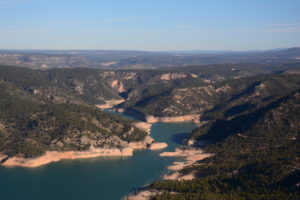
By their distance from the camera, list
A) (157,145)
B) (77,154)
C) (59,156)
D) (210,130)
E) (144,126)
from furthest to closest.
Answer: (144,126), (210,130), (157,145), (77,154), (59,156)

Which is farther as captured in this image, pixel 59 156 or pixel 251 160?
pixel 59 156

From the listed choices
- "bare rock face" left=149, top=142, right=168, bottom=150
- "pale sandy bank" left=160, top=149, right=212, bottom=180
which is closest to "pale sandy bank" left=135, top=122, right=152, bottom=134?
"bare rock face" left=149, top=142, right=168, bottom=150

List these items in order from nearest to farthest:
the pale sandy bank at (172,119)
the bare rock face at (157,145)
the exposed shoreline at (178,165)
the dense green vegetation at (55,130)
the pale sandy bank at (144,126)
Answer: the exposed shoreline at (178,165), the dense green vegetation at (55,130), the bare rock face at (157,145), the pale sandy bank at (144,126), the pale sandy bank at (172,119)

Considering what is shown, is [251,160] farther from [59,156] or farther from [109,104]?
[109,104]

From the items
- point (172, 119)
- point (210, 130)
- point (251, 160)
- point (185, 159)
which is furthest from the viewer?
point (172, 119)

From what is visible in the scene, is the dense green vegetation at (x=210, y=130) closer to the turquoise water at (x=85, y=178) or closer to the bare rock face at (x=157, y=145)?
the bare rock face at (x=157, y=145)

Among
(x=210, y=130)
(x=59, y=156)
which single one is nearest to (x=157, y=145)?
(x=210, y=130)

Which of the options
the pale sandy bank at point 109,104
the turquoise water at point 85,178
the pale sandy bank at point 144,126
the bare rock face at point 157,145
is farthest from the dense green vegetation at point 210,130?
the pale sandy bank at point 144,126
